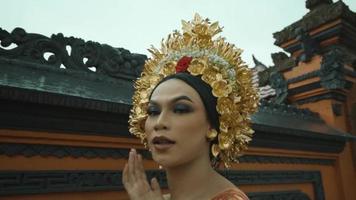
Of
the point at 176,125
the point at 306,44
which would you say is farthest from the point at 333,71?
the point at 176,125

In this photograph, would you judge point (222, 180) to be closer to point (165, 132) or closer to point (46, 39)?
point (165, 132)

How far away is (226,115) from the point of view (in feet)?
5.93

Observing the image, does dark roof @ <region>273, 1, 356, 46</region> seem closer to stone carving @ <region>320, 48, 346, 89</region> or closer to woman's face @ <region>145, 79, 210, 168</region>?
stone carving @ <region>320, 48, 346, 89</region>

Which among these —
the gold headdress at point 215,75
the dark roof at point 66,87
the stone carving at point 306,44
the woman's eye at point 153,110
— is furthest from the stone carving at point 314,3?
the woman's eye at point 153,110

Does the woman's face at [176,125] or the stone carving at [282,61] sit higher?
the stone carving at [282,61]

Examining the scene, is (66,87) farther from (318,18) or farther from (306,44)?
(318,18)

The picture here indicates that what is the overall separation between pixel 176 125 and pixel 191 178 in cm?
32

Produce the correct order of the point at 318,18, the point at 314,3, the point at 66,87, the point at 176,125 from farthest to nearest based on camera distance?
1. the point at 314,3
2. the point at 318,18
3. the point at 66,87
4. the point at 176,125

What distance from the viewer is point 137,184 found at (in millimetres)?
1772

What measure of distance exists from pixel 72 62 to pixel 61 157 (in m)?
1.05

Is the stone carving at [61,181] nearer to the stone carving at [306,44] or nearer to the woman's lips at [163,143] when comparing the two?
the woman's lips at [163,143]

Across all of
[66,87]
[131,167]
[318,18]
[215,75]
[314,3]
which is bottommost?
[131,167]

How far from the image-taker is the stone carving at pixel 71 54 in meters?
2.77

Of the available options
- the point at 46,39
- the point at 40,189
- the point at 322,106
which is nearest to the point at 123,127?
the point at 40,189
